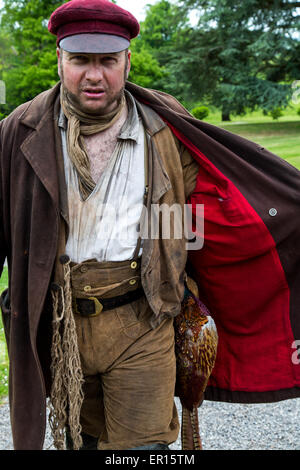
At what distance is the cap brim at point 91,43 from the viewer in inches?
91.2

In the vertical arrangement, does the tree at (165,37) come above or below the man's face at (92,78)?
above

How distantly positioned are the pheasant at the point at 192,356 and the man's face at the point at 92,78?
106 cm

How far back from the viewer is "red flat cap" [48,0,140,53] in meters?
2.33

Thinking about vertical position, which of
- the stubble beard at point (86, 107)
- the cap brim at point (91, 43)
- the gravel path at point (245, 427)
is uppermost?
the cap brim at point (91, 43)

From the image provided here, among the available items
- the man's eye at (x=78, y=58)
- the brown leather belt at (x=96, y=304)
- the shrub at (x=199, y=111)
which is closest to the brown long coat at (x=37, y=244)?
the brown leather belt at (x=96, y=304)

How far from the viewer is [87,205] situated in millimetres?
2443

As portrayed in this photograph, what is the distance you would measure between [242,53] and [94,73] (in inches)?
810

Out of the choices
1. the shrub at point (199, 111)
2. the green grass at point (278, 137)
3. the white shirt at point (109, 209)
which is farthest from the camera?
the shrub at point (199, 111)

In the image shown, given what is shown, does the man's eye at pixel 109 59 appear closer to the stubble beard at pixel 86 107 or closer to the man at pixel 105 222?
the man at pixel 105 222

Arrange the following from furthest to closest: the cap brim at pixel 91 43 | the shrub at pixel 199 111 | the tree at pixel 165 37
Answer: the shrub at pixel 199 111 → the tree at pixel 165 37 → the cap brim at pixel 91 43

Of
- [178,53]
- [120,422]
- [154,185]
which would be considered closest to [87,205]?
[154,185]

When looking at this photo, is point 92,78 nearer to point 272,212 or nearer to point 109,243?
point 109,243

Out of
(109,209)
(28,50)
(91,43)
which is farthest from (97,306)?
(28,50)
